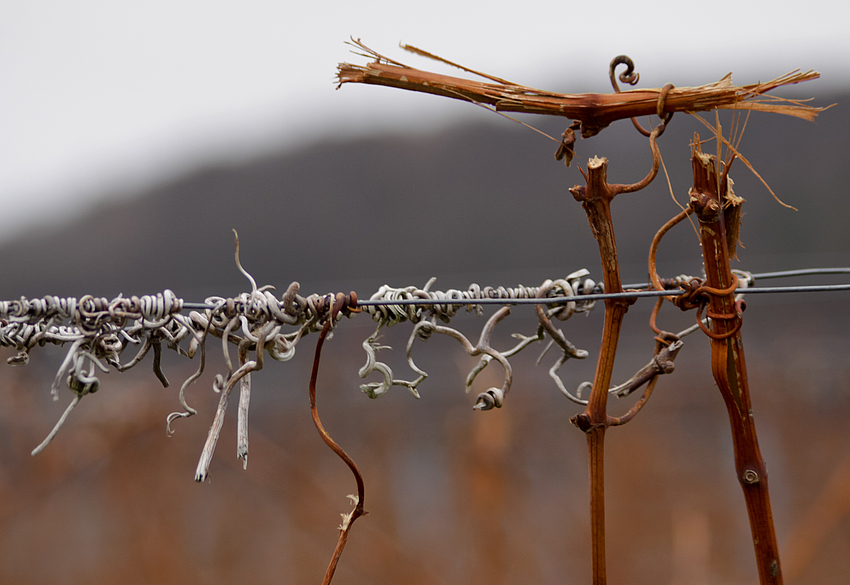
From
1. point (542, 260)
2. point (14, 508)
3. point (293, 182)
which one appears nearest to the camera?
point (14, 508)

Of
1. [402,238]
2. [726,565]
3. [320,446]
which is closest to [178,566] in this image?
[320,446]

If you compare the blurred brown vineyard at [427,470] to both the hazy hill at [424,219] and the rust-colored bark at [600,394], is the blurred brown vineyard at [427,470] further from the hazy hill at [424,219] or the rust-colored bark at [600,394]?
the rust-colored bark at [600,394]

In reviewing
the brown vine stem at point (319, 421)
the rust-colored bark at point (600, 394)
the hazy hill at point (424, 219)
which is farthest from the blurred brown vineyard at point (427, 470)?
the brown vine stem at point (319, 421)

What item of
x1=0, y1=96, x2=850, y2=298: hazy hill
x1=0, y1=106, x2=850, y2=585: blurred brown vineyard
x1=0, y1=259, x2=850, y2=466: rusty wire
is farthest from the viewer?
x1=0, y1=96, x2=850, y2=298: hazy hill

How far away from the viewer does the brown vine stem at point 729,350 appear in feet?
1.82

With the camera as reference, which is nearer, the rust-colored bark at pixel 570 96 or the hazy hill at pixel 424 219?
the rust-colored bark at pixel 570 96

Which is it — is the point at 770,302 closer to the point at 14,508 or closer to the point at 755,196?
the point at 755,196

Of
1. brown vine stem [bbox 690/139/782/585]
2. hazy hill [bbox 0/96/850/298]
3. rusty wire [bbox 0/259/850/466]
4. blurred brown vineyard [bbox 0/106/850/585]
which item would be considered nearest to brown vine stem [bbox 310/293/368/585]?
rusty wire [bbox 0/259/850/466]

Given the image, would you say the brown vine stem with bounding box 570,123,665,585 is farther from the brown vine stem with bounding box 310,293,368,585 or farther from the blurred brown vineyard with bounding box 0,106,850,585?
the blurred brown vineyard with bounding box 0,106,850,585

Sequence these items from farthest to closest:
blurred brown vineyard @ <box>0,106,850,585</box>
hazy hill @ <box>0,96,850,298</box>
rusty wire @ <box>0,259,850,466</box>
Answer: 1. hazy hill @ <box>0,96,850,298</box>
2. blurred brown vineyard @ <box>0,106,850,585</box>
3. rusty wire @ <box>0,259,850,466</box>

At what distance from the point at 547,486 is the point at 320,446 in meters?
1.15

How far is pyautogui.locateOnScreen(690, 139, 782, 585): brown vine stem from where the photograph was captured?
21.8 inches

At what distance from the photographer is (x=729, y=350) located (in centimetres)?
58

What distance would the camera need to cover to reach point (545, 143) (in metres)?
6.44
